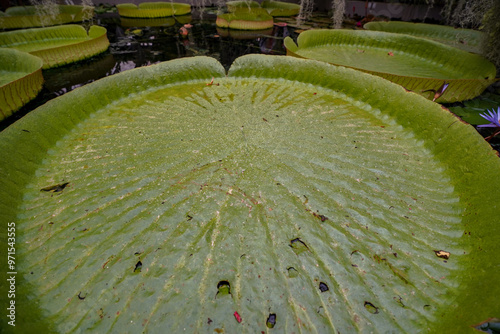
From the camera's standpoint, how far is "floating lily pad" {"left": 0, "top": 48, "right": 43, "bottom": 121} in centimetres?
196

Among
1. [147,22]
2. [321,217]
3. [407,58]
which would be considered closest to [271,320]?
[321,217]

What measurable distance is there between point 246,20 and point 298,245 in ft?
19.4

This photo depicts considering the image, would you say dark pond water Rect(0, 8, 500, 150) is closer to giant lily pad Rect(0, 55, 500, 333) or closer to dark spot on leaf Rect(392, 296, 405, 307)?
giant lily pad Rect(0, 55, 500, 333)

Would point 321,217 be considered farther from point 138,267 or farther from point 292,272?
point 138,267

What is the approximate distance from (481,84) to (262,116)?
213cm

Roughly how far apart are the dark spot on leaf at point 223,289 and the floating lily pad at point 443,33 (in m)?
4.94

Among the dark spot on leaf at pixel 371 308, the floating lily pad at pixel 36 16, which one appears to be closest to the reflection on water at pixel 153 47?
the floating lily pad at pixel 36 16

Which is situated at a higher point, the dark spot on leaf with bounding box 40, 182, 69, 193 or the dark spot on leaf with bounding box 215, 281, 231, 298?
the dark spot on leaf with bounding box 40, 182, 69, 193

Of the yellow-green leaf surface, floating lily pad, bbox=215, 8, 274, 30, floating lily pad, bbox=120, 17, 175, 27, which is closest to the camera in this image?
the yellow-green leaf surface

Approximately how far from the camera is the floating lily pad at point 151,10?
21.6ft

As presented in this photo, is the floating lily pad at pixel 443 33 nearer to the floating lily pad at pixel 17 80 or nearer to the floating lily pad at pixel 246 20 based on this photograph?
the floating lily pad at pixel 246 20

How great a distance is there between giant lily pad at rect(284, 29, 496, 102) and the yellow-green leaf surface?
2.85 metres

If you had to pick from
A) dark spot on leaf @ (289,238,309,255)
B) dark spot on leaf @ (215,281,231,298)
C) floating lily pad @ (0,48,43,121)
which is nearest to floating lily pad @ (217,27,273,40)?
floating lily pad @ (0,48,43,121)

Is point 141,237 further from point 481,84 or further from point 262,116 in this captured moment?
point 481,84
